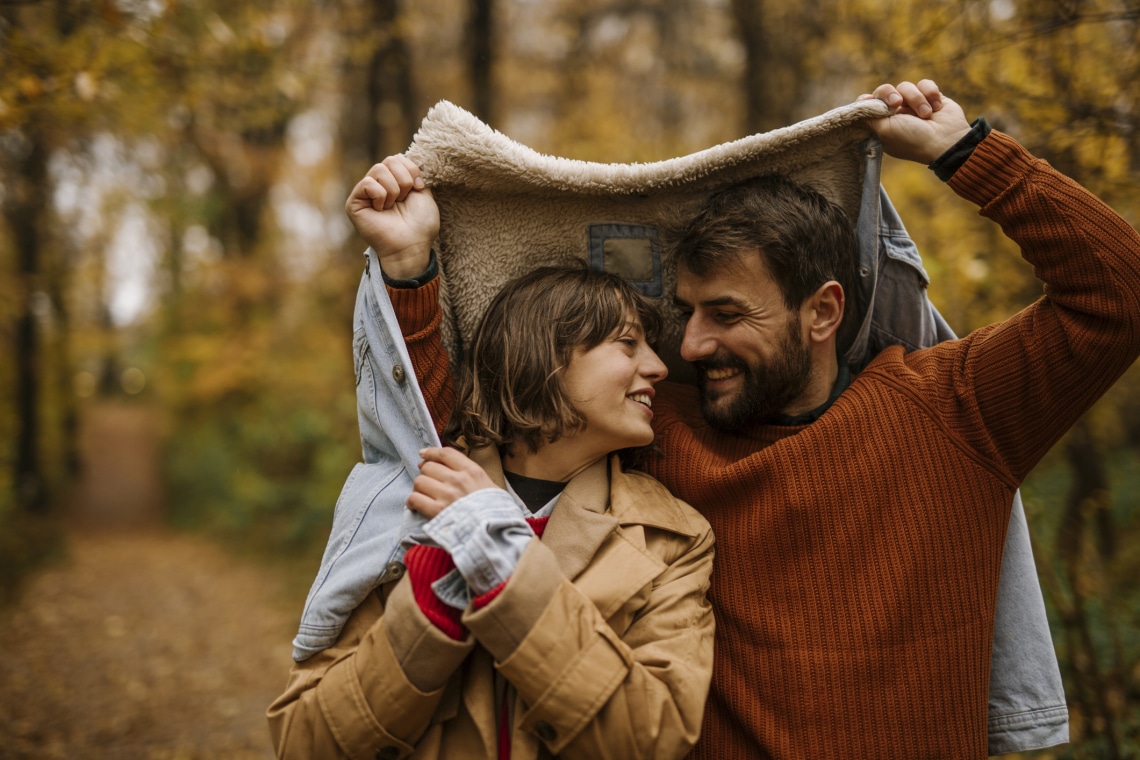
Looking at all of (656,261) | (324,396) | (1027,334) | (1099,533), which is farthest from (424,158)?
(324,396)

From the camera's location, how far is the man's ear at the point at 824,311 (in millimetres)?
2400

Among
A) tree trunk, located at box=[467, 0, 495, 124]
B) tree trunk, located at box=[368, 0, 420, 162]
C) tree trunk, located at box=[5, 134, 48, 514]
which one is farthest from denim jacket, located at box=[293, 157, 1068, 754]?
tree trunk, located at box=[5, 134, 48, 514]

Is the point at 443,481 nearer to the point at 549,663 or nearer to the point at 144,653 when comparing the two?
the point at 549,663

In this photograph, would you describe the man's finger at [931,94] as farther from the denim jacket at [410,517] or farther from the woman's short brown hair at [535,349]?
the woman's short brown hair at [535,349]

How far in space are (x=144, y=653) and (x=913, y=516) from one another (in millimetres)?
7718

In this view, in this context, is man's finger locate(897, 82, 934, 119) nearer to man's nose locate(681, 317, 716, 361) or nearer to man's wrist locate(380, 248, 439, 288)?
man's nose locate(681, 317, 716, 361)

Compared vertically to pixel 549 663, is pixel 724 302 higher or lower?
higher

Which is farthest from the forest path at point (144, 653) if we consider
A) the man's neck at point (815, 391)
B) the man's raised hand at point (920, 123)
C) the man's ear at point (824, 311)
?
the man's raised hand at point (920, 123)

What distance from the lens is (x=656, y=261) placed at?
8.54 feet

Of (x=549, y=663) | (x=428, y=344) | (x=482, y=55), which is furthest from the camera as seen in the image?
(x=482, y=55)

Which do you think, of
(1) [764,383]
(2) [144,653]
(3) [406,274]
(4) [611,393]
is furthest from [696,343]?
(2) [144,653]

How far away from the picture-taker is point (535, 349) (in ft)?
7.36

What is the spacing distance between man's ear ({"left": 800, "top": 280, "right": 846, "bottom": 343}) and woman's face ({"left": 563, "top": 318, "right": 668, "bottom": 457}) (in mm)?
518

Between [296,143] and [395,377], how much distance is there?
13898mm
